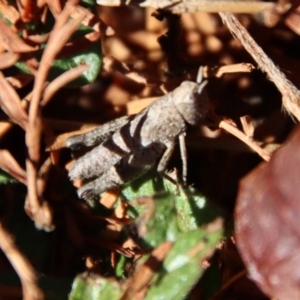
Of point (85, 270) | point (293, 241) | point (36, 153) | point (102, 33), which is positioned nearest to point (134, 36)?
point (102, 33)

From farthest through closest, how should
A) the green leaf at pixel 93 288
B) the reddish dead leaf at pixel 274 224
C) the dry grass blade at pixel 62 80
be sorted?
1. the dry grass blade at pixel 62 80
2. the green leaf at pixel 93 288
3. the reddish dead leaf at pixel 274 224

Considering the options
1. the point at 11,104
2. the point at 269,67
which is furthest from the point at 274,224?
the point at 11,104

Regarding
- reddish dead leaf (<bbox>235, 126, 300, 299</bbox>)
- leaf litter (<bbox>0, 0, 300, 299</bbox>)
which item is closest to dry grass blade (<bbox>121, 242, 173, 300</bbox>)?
leaf litter (<bbox>0, 0, 300, 299</bbox>)

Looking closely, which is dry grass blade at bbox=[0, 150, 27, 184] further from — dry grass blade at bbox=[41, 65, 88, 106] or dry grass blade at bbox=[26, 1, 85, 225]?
dry grass blade at bbox=[41, 65, 88, 106]

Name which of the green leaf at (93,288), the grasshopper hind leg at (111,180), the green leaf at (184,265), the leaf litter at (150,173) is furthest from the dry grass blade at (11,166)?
the green leaf at (184,265)

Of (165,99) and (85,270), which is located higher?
(165,99)

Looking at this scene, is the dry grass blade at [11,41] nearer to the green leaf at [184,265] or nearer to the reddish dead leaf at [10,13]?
the reddish dead leaf at [10,13]

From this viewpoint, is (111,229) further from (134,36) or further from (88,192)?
(134,36)
